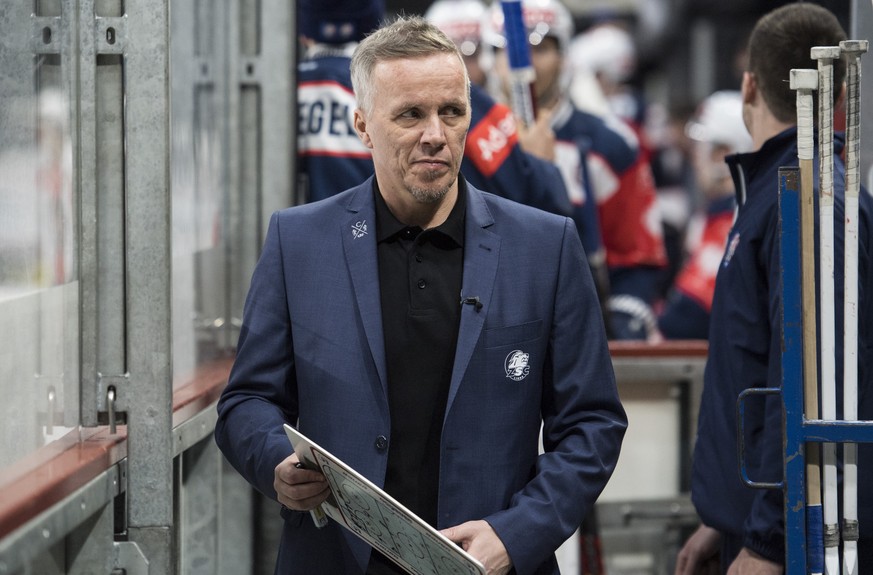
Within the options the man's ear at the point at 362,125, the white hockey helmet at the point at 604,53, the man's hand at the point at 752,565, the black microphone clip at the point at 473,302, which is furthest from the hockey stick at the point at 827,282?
the white hockey helmet at the point at 604,53

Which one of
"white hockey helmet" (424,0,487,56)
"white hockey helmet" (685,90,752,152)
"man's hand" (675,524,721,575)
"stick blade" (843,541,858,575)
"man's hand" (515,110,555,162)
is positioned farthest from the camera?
"white hockey helmet" (685,90,752,152)

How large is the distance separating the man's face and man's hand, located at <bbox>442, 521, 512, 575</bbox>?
27.0 inches

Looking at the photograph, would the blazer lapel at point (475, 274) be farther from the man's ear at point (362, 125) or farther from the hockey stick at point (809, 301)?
the hockey stick at point (809, 301)

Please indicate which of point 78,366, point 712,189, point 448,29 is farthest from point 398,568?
point 712,189

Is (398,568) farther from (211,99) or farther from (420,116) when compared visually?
(211,99)

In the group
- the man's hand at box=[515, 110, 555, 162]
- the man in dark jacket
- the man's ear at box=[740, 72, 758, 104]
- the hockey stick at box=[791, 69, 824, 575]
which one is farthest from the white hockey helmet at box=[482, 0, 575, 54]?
the hockey stick at box=[791, 69, 824, 575]

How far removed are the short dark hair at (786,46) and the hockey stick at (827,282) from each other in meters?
0.85

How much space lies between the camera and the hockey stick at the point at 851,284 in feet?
8.85

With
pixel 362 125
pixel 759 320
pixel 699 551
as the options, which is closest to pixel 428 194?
pixel 362 125

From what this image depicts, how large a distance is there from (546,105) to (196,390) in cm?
338

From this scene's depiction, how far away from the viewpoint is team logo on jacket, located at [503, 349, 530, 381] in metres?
2.92

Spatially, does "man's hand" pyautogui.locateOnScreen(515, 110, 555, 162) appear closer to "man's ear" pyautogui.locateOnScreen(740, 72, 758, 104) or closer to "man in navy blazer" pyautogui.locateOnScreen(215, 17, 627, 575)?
"man's ear" pyautogui.locateOnScreen(740, 72, 758, 104)

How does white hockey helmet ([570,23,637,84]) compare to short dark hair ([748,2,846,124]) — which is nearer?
short dark hair ([748,2,846,124])

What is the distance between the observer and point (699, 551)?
3885 mm
